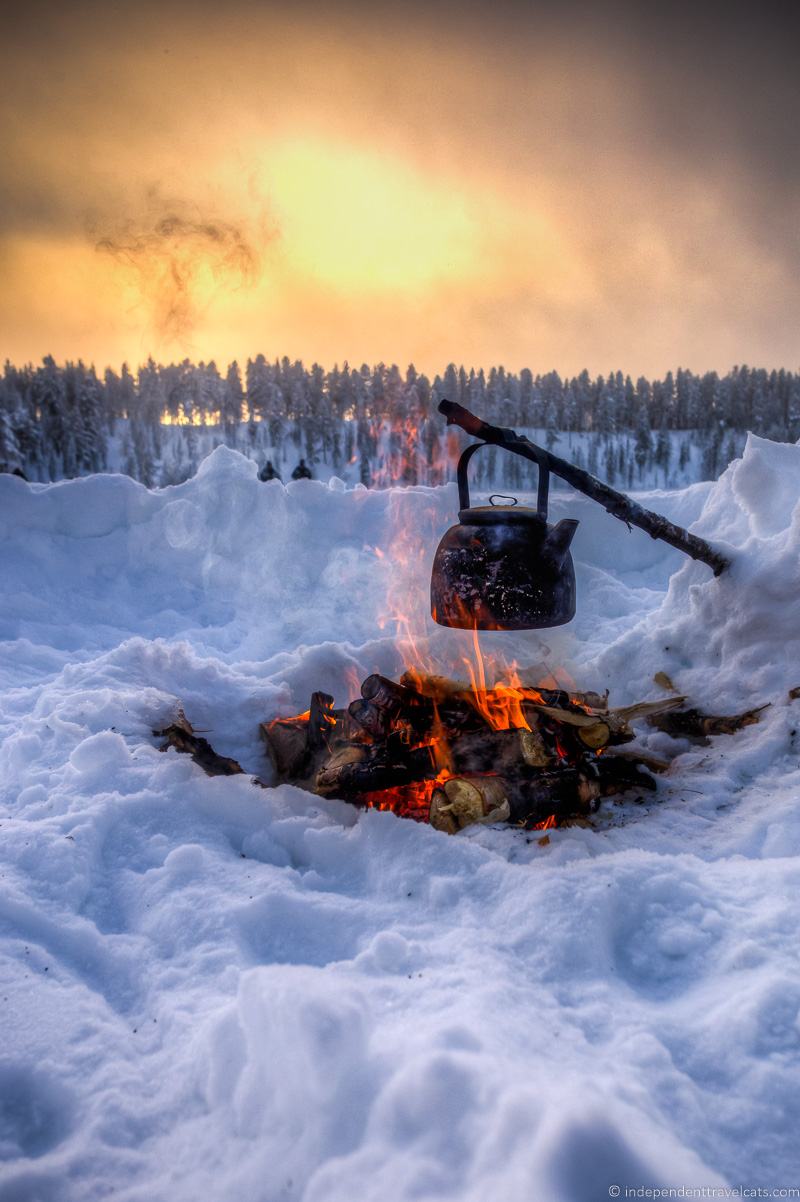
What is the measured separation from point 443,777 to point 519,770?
0.42 metres

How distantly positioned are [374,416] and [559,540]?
61419 millimetres

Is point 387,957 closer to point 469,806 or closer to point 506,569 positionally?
point 469,806

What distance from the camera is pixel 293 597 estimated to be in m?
Answer: 7.75

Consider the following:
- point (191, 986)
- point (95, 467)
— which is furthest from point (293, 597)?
point (95, 467)

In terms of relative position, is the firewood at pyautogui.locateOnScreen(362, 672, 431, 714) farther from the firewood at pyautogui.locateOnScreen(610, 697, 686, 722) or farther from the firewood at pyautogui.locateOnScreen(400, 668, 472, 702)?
the firewood at pyautogui.locateOnScreen(610, 697, 686, 722)

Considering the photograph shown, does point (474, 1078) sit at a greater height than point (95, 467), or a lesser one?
lesser

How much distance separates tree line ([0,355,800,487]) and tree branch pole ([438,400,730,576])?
4361 centimetres

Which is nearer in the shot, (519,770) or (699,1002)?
(699,1002)

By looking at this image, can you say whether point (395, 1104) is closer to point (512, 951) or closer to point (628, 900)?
point (512, 951)

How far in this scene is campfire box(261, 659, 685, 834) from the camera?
3291 mm

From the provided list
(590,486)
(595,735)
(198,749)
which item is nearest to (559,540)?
(590,486)

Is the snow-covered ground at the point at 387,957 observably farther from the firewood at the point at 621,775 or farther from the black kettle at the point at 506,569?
the black kettle at the point at 506,569

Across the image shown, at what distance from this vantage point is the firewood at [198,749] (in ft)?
12.2

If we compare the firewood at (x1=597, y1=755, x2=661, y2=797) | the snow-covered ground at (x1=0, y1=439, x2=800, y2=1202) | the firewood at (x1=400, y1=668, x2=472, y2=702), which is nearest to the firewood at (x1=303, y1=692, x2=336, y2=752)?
the snow-covered ground at (x1=0, y1=439, x2=800, y2=1202)
